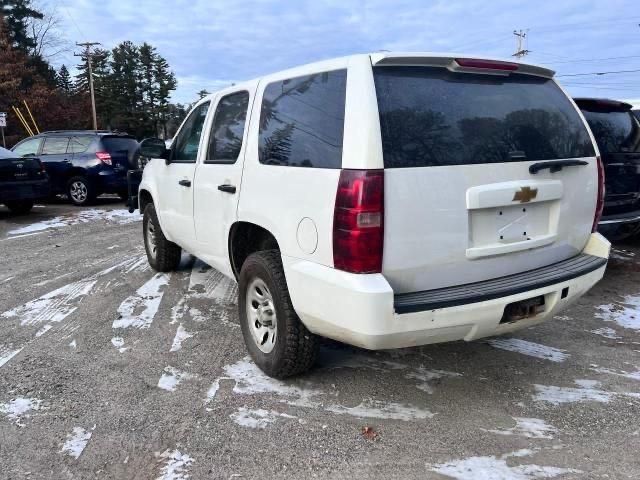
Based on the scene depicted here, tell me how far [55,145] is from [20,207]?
2235mm

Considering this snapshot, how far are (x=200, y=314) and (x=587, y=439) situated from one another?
10.2 ft

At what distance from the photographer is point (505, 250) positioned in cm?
281

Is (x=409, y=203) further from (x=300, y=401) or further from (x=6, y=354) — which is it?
(x=6, y=354)

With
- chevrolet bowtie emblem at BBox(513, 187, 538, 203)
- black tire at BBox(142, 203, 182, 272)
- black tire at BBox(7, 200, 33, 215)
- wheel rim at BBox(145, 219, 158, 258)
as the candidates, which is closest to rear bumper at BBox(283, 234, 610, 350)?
chevrolet bowtie emblem at BBox(513, 187, 538, 203)

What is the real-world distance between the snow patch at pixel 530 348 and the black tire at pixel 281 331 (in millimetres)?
1575

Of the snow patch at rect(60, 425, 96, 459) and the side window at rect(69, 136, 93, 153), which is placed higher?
the side window at rect(69, 136, 93, 153)

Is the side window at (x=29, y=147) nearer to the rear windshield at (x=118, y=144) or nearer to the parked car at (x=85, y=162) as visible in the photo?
the parked car at (x=85, y=162)

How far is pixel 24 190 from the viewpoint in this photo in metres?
10.2

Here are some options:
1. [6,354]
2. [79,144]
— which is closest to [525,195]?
[6,354]

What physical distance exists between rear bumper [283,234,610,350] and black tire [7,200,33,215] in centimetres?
1012

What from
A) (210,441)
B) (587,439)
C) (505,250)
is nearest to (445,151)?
(505,250)

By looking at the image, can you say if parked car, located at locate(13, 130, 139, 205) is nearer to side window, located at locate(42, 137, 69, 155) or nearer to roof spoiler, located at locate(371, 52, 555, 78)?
side window, located at locate(42, 137, 69, 155)

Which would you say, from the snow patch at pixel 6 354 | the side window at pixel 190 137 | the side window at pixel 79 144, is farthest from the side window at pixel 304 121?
the side window at pixel 79 144

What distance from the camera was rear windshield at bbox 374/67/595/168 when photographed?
2.58 metres
